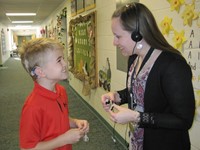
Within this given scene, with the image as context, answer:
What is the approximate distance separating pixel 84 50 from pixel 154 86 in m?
3.45

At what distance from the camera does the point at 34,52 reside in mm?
1226

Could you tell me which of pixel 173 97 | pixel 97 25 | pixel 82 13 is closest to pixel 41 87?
pixel 173 97

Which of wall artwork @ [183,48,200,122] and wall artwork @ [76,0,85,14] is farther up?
wall artwork @ [76,0,85,14]

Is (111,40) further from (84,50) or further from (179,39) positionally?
(179,39)

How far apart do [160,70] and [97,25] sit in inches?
110

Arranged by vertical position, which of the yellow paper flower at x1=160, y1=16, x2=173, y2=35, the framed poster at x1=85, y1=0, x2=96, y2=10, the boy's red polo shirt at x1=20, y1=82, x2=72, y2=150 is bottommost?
the boy's red polo shirt at x1=20, y1=82, x2=72, y2=150

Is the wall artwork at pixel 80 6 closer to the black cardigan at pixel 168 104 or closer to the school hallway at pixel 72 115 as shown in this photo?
the school hallway at pixel 72 115

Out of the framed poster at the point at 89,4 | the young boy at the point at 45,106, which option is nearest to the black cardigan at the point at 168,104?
the young boy at the point at 45,106

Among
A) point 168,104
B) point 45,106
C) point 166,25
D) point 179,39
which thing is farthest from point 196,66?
point 45,106

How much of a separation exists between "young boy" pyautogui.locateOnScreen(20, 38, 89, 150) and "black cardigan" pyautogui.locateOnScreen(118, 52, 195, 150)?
0.40 m

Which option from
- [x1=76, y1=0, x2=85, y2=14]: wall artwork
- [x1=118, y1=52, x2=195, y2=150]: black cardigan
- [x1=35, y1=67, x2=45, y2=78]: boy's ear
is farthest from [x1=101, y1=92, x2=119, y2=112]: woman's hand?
[x1=76, y1=0, x2=85, y2=14]: wall artwork

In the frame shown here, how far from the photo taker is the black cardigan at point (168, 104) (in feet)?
3.15

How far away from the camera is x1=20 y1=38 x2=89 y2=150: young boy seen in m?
1.14

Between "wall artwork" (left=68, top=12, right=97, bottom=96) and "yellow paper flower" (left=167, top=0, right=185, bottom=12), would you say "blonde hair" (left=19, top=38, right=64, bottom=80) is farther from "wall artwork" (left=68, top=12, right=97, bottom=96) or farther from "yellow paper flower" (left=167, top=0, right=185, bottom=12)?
"wall artwork" (left=68, top=12, right=97, bottom=96)
